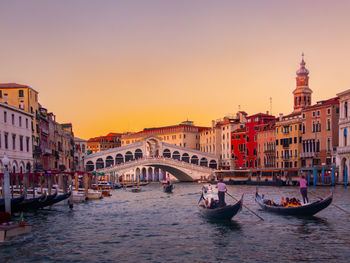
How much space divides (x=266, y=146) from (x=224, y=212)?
43.7 meters

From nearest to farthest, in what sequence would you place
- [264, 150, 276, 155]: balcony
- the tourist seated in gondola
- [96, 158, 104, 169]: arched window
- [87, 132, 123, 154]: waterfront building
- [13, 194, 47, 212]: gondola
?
the tourist seated in gondola, [13, 194, 47, 212]: gondola, [264, 150, 276, 155]: balcony, [96, 158, 104, 169]: arched window, [87, 132, 123, 154]: waterfront building

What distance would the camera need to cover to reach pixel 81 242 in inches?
553

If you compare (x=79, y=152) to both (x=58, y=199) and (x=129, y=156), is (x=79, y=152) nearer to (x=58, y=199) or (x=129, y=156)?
(x=129, y=156)

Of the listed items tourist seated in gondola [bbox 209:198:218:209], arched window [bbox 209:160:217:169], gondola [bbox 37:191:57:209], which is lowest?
gondola [bbox 37:191:57:209]

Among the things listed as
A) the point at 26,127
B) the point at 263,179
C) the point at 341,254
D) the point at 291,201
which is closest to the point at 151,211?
the point at 291,201

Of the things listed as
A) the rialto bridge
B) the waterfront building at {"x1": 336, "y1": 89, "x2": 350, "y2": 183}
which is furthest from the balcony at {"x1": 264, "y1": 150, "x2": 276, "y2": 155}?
the waterfront building at {"x1": 336, "y1": 89, "x2": 350, "y2": 183}

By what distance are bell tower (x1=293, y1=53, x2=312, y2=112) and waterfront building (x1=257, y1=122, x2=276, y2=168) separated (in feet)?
30.1

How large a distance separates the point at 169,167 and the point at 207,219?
142 feet

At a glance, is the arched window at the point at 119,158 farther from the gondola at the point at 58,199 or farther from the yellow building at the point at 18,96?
the gondola at the point at 58,199

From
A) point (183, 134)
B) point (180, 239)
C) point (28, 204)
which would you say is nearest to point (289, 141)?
point (183, 134)

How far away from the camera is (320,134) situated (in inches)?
1956

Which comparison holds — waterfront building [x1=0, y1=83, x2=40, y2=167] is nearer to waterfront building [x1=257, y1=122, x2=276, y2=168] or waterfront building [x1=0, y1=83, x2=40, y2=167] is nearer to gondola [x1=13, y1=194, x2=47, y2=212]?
gondola [x1=13, y1=194, x2=47, y2=212]

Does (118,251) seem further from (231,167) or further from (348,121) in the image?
(231,167)

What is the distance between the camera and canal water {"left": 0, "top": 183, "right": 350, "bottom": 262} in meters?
12.0
